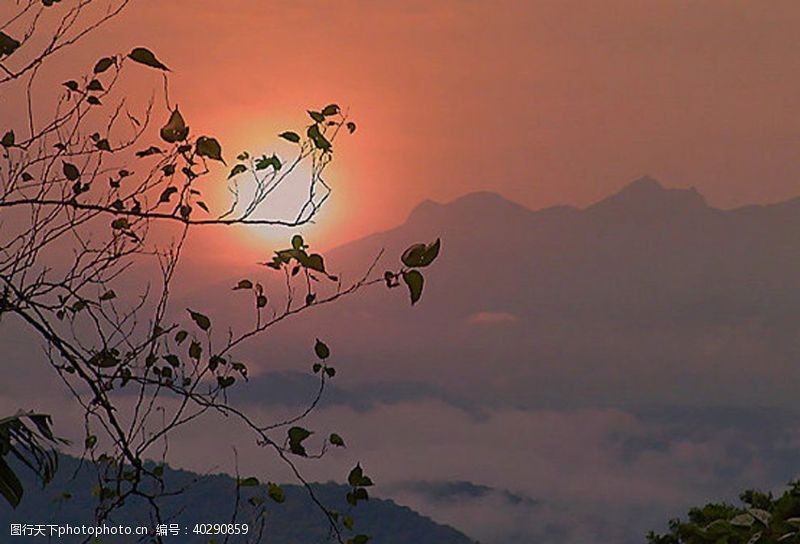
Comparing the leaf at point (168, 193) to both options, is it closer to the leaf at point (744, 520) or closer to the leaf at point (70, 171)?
the leaf at point (70, 171)

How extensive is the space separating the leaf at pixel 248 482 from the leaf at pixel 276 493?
6 cm

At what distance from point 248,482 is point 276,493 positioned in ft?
0.31

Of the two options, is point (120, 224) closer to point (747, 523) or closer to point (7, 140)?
point (7, 140)

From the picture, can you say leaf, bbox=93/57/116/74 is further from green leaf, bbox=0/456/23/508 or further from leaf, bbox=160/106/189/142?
green leaf, bbox=0/456/23/508

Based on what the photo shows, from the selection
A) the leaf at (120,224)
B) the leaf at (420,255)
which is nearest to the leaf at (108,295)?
the leaf at (120,224)

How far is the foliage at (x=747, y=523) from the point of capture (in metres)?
2.89

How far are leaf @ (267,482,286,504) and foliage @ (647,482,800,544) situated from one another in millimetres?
1283

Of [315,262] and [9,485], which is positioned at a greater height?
[315,262]

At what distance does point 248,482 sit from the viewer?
3.40 meters

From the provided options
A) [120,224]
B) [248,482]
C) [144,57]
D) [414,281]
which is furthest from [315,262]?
[248,482]

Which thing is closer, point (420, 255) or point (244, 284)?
point (420, 255)

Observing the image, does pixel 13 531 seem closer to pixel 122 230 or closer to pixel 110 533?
pixel 110 533

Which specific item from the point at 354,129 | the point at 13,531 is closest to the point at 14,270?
the point at 354,129

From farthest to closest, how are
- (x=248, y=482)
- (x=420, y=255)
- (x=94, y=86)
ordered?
(x=248, y=482)
(x=94, y=86)
(x=420, y=255)
